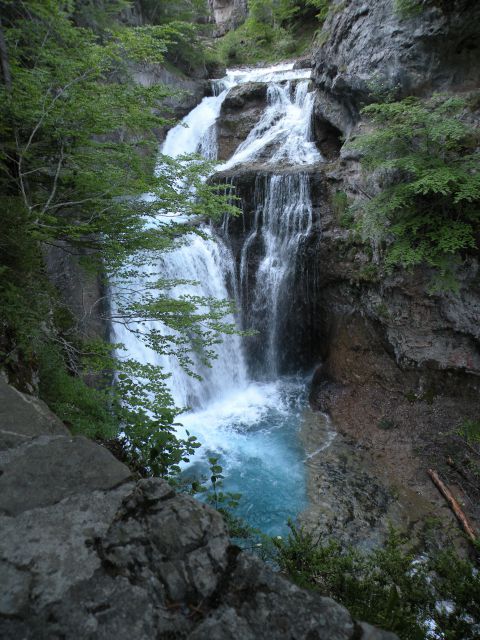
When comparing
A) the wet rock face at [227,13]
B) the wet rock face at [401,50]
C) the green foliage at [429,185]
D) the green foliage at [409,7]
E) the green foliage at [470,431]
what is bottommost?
the green foliage at [470,431]

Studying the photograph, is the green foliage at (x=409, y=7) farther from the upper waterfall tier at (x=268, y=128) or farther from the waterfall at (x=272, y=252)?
the upper waterfall tier at (x=268, y=128)

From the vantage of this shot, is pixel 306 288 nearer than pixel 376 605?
No

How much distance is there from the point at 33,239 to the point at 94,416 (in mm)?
2116

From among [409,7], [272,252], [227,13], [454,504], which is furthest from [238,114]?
[227,13]

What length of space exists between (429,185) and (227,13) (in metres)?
31.0

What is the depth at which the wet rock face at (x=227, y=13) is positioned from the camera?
88.3 ft

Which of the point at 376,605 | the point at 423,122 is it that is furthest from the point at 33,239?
the point at 423,122

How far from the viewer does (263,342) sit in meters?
11.5

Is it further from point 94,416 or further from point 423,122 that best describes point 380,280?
point 94,416

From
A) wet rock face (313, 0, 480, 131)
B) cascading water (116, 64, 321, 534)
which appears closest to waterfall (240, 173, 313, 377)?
cascading water (116, 64, 321, 534)

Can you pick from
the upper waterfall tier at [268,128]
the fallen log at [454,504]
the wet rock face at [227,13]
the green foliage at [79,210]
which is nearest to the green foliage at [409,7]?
the upper waterfall tier at [268,128]

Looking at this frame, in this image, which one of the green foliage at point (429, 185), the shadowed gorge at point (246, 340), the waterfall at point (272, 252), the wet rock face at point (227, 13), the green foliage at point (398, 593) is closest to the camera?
the shadowed gorge at point (246, 340)

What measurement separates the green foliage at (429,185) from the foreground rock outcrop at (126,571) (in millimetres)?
6826

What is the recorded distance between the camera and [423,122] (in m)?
6.94
